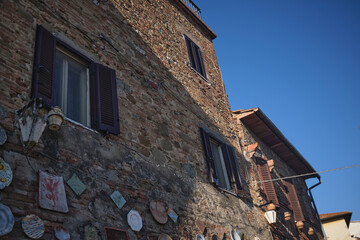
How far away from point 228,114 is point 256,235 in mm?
3168

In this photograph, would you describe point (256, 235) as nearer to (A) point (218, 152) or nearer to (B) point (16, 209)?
(A) point (218, 152)

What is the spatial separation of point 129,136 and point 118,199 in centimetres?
108

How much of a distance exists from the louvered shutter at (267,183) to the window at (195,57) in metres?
2.86

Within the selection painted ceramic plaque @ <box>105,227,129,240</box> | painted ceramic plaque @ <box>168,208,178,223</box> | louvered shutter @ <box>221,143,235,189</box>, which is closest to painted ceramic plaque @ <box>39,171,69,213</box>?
painted ceramic plaque @ <box>105,227,129,240</box>

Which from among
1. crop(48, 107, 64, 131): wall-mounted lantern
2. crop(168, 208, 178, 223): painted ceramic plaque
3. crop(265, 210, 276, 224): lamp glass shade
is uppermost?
crop(48, 107, 64, 131): wall-mounted lantern

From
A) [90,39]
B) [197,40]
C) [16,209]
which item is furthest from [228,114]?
[16,209]

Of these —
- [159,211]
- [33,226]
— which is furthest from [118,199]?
[33,226]

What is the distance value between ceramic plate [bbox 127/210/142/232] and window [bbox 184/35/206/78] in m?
5.01

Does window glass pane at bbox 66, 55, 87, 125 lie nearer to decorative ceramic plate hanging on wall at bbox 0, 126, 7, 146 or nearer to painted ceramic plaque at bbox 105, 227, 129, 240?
decorative ceramic plate hanging on wall at bbox 0, 126, 7, 146

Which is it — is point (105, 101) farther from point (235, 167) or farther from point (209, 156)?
point (235, 167)

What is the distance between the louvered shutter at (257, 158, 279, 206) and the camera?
862cm

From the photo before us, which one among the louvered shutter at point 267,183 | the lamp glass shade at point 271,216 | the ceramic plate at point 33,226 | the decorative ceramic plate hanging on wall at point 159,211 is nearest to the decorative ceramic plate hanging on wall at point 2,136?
the ceramic plate at point 33,226

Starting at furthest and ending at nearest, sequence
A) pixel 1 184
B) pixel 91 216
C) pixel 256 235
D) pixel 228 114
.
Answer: pixel 228 114 < pixel 256 235 < pixel 91 216 < pixel 1 184

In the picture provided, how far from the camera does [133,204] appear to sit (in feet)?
14.1
